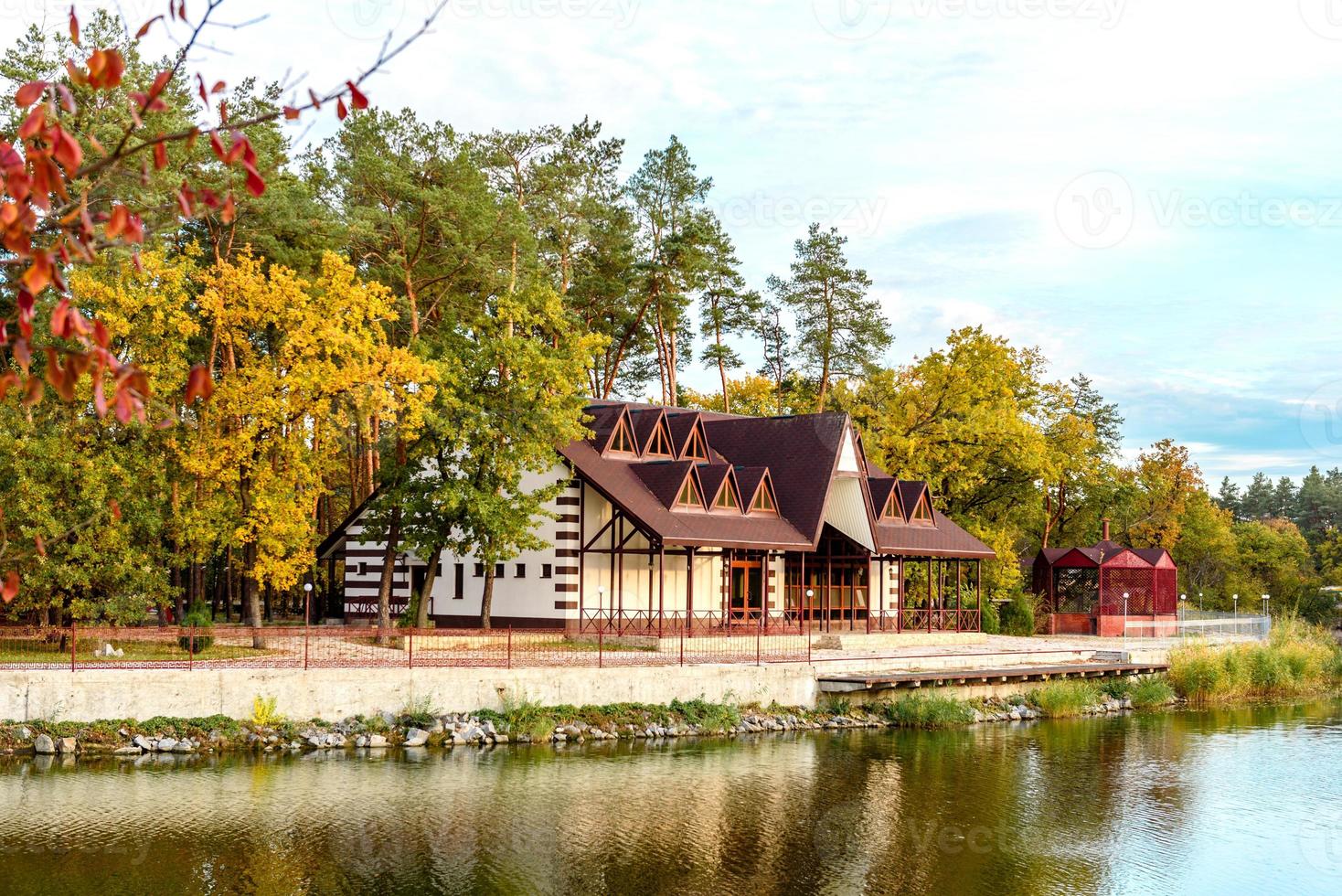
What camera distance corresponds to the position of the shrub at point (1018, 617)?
4944cm

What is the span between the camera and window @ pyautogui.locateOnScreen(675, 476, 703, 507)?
37312 millimetres

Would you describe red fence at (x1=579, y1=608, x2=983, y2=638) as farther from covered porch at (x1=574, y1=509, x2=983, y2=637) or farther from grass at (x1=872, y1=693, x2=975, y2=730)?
grass at (x1=872, y1=693, x2=975, y2=730)

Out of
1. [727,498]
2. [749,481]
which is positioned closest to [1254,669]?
[749,481]

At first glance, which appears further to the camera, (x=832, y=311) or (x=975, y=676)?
(x=832, y=311)

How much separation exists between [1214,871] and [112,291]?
26612 millimetres

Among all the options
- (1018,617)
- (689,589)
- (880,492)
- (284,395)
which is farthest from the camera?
(1018,617)

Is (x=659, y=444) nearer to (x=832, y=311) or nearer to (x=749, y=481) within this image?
(x=749, y=481)

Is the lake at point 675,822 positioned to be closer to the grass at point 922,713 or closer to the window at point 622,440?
the grass at point 922,713

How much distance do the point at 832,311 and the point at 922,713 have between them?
98.4ft

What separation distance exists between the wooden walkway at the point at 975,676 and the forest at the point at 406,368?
358 inches

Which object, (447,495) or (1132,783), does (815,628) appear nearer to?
(447,495)

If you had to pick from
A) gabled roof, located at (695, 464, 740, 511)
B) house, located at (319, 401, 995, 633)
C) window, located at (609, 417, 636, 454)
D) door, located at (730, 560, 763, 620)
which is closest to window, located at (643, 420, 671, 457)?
house, located at (319, 401, 995, 633)

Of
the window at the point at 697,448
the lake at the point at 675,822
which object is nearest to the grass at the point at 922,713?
the lake at the point at 675,822

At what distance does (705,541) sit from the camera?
3525 cm
